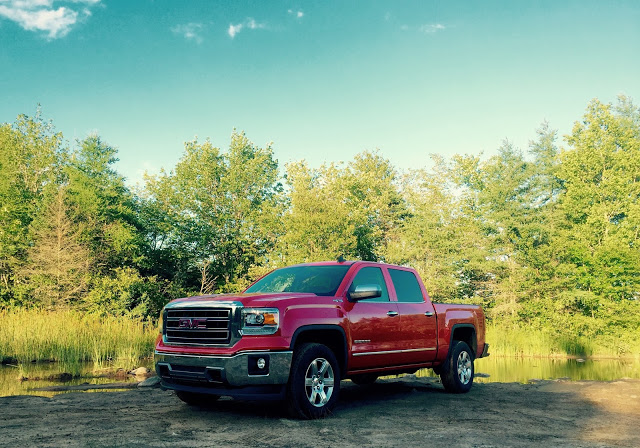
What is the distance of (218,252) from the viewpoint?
153 feet

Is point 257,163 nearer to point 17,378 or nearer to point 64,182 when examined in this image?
point 64,182

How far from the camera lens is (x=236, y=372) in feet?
21.8

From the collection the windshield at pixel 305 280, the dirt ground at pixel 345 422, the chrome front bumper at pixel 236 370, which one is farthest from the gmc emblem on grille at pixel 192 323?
the windshield at pixel 305 280

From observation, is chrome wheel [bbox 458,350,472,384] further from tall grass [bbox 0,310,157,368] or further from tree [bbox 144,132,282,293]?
tree [bbox 144,132,282,293]

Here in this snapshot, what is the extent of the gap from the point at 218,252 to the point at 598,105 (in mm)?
31175

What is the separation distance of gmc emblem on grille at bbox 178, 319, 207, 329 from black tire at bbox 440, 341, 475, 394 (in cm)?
503

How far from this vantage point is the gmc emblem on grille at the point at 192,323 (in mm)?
7192

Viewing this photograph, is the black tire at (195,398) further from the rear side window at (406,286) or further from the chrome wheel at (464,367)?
the chrome wheel at (464,367)

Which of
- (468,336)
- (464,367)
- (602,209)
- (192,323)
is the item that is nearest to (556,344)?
(602,209)

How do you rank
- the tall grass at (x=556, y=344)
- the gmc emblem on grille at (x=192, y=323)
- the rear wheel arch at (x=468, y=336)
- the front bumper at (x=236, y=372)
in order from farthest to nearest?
the tall grass at (x=556, y=344), the rear wheel arch at (x=468, y=336), the gmc emblem on grille at (x=192, y=323), the front bumper at (x=236, y=372)

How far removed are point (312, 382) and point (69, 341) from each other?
43.5 ft

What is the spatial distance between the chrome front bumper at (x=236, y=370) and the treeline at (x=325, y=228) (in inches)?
1101

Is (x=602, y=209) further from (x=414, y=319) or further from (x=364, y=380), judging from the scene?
(x=414, y=319)

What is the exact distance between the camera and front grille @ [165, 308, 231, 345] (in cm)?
698
